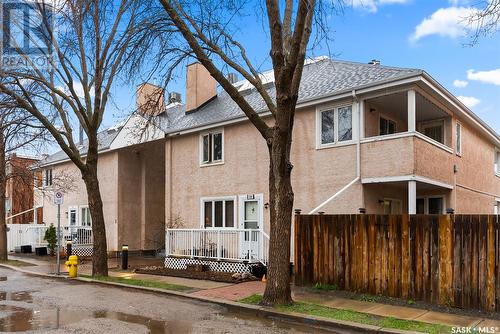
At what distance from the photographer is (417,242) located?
1016cm

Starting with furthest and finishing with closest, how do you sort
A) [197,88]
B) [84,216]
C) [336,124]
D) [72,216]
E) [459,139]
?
[72,216]
[84,216]
[197,88]
[459,139]
[336,124]

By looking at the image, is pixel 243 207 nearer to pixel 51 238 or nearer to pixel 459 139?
pixel 459 139

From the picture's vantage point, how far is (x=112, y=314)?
9312 millimetres

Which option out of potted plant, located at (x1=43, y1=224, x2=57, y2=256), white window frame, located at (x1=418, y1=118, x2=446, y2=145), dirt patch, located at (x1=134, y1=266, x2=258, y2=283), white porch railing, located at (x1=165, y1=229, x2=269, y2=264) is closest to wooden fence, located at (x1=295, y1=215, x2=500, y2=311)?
dirt patch, located at (x1=134, y1=266, x2=258, y2=283)

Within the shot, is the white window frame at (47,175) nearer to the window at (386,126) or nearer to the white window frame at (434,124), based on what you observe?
the window at (386,126)

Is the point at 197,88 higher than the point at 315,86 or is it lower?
higher

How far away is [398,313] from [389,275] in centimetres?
151

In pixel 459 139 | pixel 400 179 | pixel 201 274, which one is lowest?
pixel 201 274

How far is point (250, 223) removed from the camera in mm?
16812

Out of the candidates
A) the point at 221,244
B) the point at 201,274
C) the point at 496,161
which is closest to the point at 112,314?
the point at 201,274

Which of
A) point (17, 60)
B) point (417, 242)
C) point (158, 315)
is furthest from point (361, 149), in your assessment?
point (17, 60)

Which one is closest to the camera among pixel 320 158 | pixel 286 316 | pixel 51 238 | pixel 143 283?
pixel 286 316

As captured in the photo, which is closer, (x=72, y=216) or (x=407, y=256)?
(x=407, y=256)

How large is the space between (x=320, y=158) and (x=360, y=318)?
7.00 m
